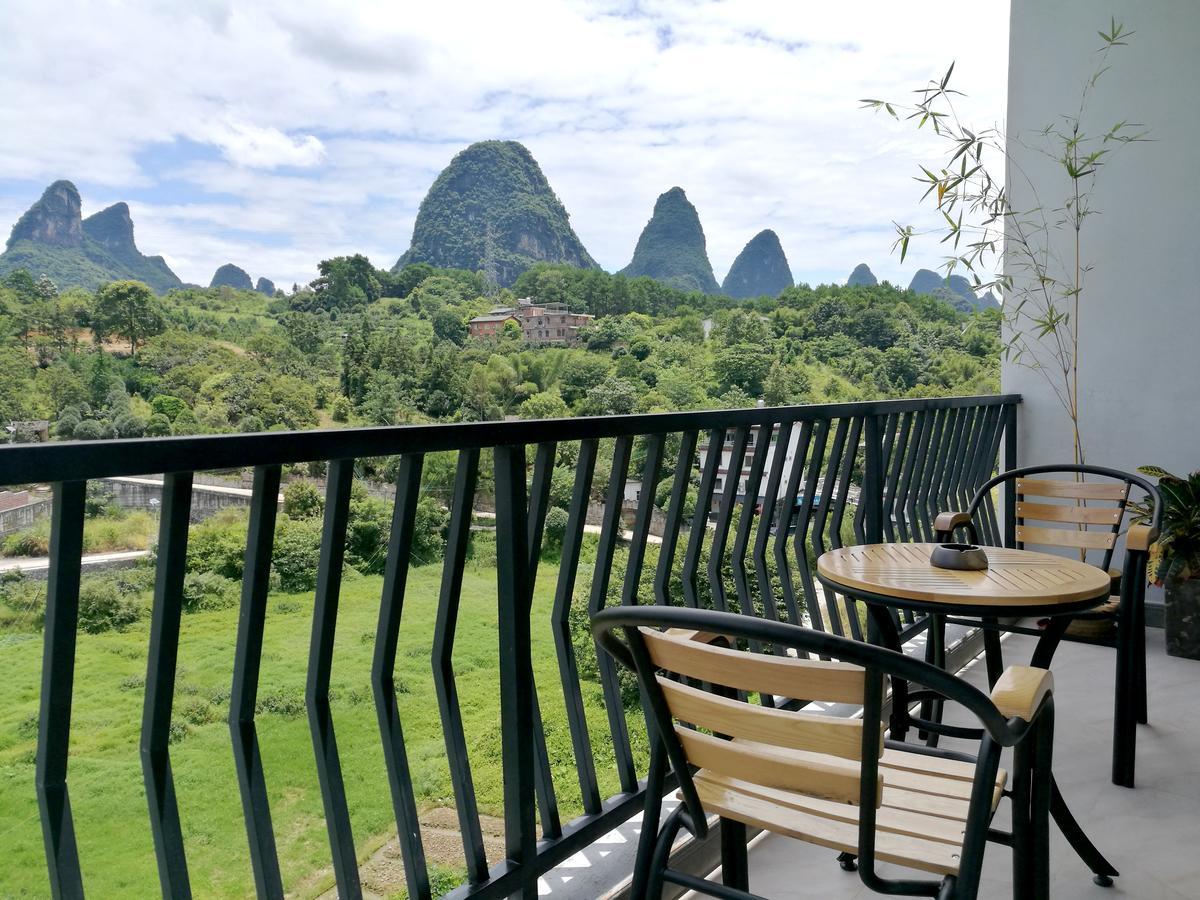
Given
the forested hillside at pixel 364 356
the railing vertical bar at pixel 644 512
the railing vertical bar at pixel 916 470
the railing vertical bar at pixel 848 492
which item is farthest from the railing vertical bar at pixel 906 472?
the forested hillside at pixel 364 356

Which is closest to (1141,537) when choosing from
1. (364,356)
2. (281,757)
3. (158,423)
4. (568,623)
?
(568,623)

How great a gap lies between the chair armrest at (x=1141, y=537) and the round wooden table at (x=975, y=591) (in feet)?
0.98

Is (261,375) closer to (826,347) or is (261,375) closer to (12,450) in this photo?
(826,347)

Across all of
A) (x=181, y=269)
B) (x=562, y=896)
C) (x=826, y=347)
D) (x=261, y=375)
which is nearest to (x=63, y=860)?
(x=562, y=896)

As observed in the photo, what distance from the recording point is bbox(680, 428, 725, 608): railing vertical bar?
243 cm

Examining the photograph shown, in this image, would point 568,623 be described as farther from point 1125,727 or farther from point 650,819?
point 1125,727

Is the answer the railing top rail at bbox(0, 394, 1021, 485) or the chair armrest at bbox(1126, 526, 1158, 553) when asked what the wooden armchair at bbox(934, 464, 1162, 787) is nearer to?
the chair armrest at bbox(1126, 526, 1158, 553)

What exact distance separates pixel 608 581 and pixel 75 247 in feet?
162

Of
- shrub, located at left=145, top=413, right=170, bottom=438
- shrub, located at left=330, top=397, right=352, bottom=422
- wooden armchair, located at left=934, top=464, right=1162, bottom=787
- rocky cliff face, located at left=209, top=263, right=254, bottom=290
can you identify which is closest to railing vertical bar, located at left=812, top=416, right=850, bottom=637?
wooden armchair, located at left=934, top=464, right=1162, bottom=787

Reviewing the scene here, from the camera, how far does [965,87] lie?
5074mm

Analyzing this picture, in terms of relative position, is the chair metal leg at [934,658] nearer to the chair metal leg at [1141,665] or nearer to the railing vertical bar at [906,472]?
the chair metal leg at [1141,665]

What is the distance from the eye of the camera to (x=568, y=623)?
6.57ft

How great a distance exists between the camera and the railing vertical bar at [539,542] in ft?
5.90

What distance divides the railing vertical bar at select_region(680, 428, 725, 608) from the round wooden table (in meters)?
0.35
